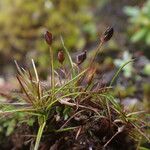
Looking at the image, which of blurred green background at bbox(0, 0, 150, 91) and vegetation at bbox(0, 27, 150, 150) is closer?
vegetation at bbox(0, 27, 150, 150)

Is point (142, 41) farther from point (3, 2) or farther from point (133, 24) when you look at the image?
point (3, 2)

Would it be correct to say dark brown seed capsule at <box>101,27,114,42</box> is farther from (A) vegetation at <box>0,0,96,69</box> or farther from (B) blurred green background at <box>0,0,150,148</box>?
(A) vegetation at <box>0,0,96,69</box>

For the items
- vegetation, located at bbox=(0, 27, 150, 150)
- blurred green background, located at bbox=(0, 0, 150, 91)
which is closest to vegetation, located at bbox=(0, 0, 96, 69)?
blurred green background, located at bbox=(0, 0, 150, 91)

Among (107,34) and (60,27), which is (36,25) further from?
(107,34)

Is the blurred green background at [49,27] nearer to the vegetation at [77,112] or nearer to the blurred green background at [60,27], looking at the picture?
the blurred green background at [60,27]

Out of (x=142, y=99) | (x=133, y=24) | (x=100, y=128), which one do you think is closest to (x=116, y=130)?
(x=100, y=128)

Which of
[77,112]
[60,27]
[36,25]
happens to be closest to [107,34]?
[77,112]

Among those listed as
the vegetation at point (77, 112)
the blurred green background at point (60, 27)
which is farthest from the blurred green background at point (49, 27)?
the vegetation at point (77, 112)

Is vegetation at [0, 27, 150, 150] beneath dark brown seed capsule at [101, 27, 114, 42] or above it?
beneath
